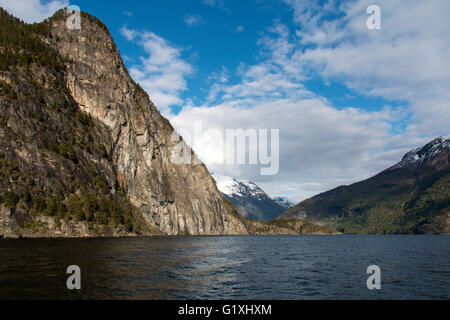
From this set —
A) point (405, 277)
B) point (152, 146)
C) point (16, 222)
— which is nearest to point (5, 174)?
point (16, 222)

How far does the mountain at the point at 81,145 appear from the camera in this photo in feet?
301

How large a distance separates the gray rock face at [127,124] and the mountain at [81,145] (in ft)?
1.50

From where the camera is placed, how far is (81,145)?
389 feet

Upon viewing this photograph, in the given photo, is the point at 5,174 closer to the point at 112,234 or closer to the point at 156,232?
the point at 112,234

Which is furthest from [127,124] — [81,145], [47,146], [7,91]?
[7,91]

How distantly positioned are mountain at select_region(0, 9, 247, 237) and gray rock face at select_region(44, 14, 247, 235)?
0.46 m

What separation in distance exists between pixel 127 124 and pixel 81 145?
30.4 metres

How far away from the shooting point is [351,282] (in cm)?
2991
